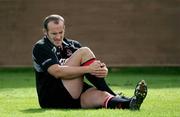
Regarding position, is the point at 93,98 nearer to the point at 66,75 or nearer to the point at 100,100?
the point at 100,100

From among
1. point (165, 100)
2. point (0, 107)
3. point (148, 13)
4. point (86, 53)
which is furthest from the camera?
point (148, 13)

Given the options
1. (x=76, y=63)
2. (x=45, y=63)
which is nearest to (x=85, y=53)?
(x=76, y=63)

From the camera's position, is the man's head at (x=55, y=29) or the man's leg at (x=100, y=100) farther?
the man's head at (x=55, y=29)

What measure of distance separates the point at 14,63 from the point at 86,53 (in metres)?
9.35

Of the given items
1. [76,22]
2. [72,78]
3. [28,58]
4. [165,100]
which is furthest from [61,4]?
[72,78]

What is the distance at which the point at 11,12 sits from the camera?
14727 millimetres

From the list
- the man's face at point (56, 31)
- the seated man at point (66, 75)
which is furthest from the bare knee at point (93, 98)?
the man's face at point (56, 31)

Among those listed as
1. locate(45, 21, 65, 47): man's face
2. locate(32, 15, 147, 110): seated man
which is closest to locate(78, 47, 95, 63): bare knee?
locate(32, 15, 147, 110): seated man

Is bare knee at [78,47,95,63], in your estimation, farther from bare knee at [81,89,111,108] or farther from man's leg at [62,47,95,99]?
bare knee at [81,89,111,108]

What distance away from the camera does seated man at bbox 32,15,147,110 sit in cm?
567

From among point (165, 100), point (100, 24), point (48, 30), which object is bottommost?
point (100, 24)

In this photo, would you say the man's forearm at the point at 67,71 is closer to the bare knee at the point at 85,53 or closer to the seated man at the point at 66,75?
the seated man at the point at 66,75

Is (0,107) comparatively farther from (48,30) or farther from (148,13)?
(148,13)

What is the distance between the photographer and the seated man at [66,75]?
5668mm
